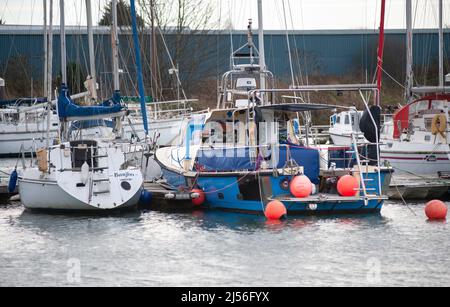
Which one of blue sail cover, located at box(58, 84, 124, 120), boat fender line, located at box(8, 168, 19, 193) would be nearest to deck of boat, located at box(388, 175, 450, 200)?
blue sail cover, located at box(58, 84, 124, 120)

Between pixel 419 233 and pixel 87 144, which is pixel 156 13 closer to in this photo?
pixel 87 144

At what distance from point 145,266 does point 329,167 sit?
8571mm

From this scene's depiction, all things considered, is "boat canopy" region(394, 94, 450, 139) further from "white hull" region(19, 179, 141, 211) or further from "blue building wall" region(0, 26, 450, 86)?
"blue building wall" region(0, 26, 450, 86)

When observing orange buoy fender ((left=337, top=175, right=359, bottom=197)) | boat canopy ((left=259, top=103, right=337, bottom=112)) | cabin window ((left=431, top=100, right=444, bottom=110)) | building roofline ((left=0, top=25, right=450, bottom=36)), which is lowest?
orange buoy fender ((left=337, top=175, right=359, bottom=197))

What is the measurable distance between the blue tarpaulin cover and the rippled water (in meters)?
1.32

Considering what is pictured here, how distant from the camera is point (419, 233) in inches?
973

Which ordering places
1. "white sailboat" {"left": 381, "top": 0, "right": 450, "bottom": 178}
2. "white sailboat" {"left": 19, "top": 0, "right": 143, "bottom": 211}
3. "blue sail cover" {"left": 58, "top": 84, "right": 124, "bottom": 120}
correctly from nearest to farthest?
"white sailboat" {"left": 19, "top": 0, "right": 143, "bottom": 211} → "blue sail cover" {"left": 58, "top": 84, "right": 124, "bottom": 120} → "white sailboat" {"left": 381, "top": 0, "right": 450, "bottom": 178}

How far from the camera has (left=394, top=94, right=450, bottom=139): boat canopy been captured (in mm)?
37125

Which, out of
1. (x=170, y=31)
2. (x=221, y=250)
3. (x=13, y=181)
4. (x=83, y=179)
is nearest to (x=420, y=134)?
(x=83, y=179)

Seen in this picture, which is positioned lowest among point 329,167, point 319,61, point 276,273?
point 276,273

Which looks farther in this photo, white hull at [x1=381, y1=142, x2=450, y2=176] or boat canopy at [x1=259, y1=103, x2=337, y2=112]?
white hull at [x1=381, y1=142, x2=450, y2=176]

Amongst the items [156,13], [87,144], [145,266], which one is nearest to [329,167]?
[87,144]

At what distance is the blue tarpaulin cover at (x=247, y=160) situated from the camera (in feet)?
89.3

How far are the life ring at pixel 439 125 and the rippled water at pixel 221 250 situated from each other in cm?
726
